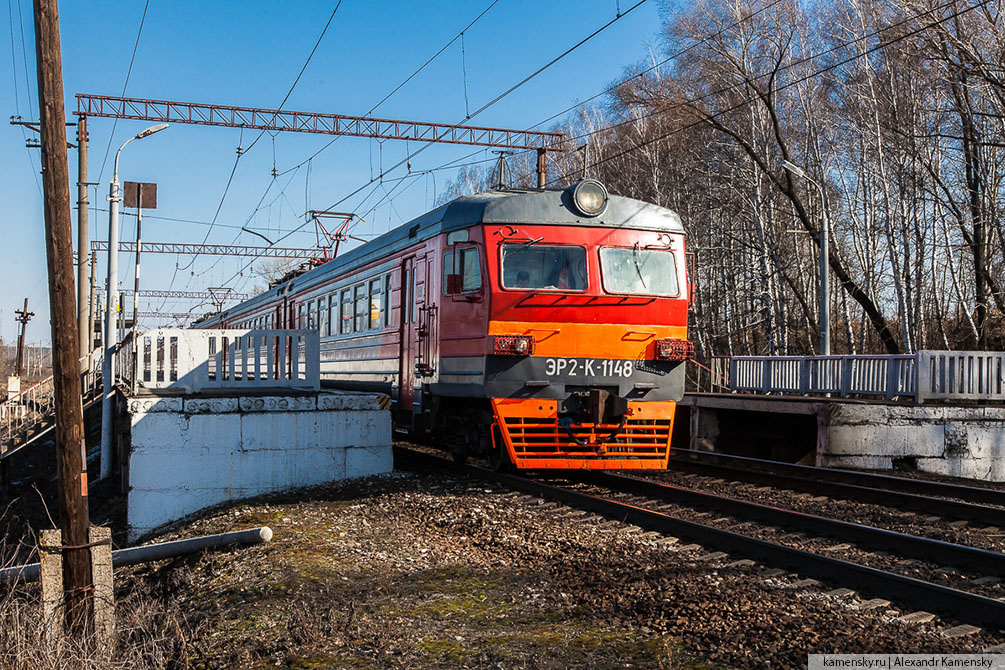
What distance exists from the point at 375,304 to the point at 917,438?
8538mm

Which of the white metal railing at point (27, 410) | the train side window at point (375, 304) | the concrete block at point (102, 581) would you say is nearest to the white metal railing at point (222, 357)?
the train side window at point (375, 304)

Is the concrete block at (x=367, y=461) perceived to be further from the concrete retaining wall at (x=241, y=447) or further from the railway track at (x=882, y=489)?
the railway track at (x=882, y=489)

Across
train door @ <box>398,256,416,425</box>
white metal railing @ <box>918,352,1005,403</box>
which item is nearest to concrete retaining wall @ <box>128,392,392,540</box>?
train door @ <box>398,256,416,425</box>

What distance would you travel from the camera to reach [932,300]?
97.7ft

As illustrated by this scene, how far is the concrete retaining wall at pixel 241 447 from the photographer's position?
33.6 feet

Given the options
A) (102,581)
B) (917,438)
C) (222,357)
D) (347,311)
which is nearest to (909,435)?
(917,438)

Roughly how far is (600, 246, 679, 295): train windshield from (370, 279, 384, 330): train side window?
165 inches

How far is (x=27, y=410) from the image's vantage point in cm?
2956

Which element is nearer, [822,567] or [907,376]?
[822,567]

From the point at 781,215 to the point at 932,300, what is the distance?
20.0 ft

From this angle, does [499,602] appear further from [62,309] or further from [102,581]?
[62,309]

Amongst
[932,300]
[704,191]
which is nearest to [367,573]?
[932,300]

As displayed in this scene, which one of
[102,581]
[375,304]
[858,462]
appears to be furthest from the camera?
[858,462]

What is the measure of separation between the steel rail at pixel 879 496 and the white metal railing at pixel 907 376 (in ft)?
11.7
